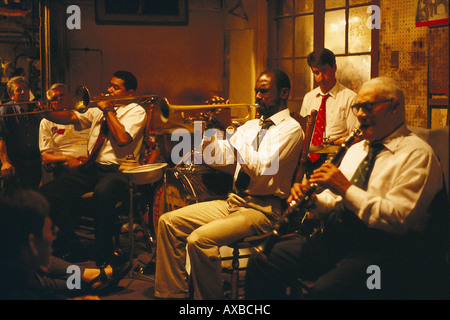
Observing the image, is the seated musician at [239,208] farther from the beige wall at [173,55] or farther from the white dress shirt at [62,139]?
the beige wall at [173,55]

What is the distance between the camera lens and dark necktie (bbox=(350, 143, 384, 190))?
3.13m

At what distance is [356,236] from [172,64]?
660 centimetres

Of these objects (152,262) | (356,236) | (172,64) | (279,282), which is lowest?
(152,262)

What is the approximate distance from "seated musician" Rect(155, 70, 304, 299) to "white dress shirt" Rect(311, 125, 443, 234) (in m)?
0.87

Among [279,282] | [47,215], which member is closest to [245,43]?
[279,282]

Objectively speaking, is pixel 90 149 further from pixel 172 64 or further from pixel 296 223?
pixel 172 64

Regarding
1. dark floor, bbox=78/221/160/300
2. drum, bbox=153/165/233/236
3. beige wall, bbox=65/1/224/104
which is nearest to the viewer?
dark floor, bbox=78/221/160/300

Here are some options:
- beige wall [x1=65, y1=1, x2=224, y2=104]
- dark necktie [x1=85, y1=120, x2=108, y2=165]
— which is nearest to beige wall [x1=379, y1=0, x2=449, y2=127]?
dark necktie [x1=85, y1=120, x2=108, y2=165]

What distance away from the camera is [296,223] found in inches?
153

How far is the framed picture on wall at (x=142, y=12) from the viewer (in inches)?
345

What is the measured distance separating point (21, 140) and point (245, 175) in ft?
11.9

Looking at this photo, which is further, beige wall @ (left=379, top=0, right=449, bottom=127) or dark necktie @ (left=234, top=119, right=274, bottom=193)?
beige wall @ (left=379, top=0, right=449, bottom=127)

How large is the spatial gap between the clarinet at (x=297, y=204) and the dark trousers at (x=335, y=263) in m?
0.05

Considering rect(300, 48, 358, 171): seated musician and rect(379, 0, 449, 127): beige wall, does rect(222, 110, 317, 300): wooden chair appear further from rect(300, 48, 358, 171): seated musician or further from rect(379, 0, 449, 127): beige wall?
rect(379, 0, 449, 127): beige wall
